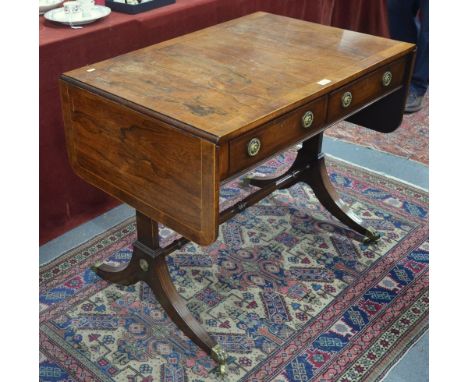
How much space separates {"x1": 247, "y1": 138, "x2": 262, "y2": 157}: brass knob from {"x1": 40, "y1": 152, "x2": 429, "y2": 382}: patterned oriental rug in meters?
0.74

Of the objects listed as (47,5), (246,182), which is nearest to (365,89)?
(246,182)

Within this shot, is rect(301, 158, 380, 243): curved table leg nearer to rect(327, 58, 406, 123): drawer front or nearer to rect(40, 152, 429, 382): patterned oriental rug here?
rect(40, 152, 429, 382): patterned oriental rug

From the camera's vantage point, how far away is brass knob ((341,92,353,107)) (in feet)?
6.08

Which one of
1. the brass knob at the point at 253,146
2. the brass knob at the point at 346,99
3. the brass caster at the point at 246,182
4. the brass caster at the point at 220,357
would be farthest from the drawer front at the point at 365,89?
the brass caster at the point at 246,182

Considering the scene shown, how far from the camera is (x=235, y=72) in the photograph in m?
1.84

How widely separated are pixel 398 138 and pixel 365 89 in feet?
5.21

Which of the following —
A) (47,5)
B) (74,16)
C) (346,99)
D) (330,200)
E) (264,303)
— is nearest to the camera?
(346,99)

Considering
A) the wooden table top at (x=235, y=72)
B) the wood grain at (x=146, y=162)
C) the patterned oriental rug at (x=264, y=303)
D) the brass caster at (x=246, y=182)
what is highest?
the wooden table top at (x=235, y=72)

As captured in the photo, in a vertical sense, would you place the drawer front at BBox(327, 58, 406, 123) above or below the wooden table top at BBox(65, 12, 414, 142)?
below

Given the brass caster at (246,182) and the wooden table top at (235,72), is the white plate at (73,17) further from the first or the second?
the brass caster at (246,182)

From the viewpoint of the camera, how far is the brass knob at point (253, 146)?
1.58m

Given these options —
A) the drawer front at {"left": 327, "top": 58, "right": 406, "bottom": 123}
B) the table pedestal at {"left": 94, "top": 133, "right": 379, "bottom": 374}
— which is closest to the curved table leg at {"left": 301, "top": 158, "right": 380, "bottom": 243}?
the table pedestal at {"left": 94, "top": 133, "right": 379, "bottom": 374}

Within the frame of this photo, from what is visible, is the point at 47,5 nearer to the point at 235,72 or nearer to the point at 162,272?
the point at 235,72

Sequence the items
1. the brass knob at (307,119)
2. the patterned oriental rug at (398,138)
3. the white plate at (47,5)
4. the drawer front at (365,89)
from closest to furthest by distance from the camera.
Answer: the brass knob at (307,119)
the drawer front at (365,89)
the white plate at (47,5)
the patterned oriental rug at (398,138)
